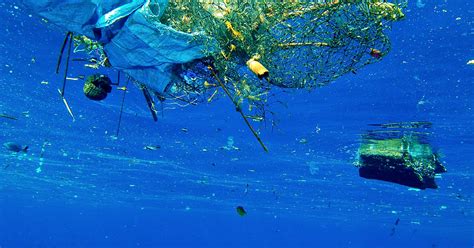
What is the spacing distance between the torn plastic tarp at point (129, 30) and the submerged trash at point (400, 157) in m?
15.1

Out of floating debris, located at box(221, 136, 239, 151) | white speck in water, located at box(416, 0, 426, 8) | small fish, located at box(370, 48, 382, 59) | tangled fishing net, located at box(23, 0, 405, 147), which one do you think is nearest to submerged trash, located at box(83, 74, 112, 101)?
tangled fishing net, located at box(23, 0, 405, 147)

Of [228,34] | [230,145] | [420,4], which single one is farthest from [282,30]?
[230,145]

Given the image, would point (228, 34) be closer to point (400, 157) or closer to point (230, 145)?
point (400, 157)

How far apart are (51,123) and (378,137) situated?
19.3 metres

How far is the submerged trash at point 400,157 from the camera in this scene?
17.5m

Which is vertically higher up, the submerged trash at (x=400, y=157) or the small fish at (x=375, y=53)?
the submerged trash at (x=400, y=157)

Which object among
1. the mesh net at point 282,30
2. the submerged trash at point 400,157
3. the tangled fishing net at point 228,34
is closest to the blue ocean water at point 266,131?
the submerged trash at point 400,157

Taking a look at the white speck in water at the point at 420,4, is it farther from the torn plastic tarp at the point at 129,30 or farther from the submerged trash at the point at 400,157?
the submerged trash at the point at 400,157

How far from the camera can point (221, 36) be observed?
5.07 metres

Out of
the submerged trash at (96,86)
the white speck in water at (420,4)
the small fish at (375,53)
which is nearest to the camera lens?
the small fish at (375,53)

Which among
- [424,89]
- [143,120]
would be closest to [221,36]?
[424,89]

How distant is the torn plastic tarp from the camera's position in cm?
446

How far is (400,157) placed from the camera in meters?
18.2

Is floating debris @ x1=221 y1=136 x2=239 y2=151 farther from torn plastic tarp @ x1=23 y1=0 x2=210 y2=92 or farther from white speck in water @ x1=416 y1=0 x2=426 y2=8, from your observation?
torn plastic tarp @ x1=23 y1=0 x2=210 y2=92
